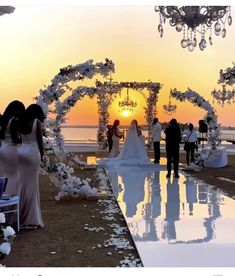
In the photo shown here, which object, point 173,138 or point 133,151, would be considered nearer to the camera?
point 173,138

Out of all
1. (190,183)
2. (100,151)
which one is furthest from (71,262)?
(100,151)

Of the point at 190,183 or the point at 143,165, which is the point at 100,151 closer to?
the point at 143,165

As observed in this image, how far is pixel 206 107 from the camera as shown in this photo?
16.4 meters

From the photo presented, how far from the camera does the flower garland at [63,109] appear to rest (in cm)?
962

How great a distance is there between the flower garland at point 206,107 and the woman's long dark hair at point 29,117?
9768mm

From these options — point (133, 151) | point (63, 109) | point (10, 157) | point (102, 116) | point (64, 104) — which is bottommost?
point (133, 151)

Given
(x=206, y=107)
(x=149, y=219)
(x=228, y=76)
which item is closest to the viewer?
(x=149, y=219)

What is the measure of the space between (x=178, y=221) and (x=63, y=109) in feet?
27.8

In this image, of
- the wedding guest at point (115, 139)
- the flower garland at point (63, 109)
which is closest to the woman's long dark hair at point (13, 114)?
the flower garland at point (63, 109)

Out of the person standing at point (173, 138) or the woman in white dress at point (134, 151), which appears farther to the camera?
the woman in white dress at point (134, 151)

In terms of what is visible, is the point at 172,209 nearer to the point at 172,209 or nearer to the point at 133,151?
the point at 172,209

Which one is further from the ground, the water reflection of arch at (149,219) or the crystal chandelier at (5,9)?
the crystal chandelier at (5,9)

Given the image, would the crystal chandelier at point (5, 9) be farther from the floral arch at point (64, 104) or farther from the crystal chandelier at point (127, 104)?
the crystal chandelier at point (127, 104)

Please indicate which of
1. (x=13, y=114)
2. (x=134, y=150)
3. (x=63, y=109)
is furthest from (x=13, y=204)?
(x=134, y=150)
